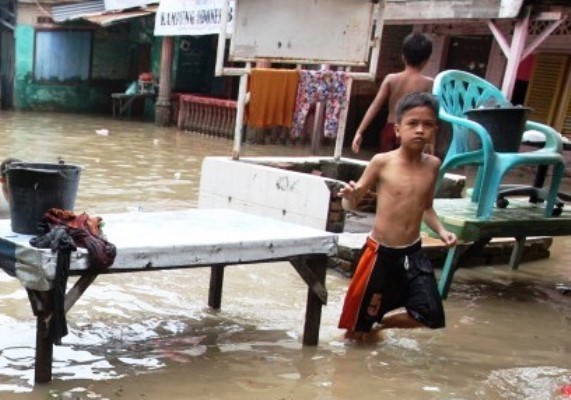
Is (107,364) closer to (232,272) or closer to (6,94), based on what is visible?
(232,272)

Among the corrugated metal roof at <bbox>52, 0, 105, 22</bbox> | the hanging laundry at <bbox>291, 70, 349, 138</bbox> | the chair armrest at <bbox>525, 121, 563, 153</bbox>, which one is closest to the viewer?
the chair armrest at <bbox>525, 121, 563, 153</bbox>

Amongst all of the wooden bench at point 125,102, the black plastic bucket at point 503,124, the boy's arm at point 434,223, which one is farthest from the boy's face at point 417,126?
the wooden bench at point 125,102

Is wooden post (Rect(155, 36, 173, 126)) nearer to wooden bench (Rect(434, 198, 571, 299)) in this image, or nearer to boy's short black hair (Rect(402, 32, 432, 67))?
boy's short black hair (Rect(402, 32, 432, 67))

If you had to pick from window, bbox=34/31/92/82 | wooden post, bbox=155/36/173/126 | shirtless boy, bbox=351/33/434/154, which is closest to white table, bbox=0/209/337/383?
shirtless boy, bbox=351/33/434/154

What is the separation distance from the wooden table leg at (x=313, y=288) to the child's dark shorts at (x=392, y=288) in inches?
6.5

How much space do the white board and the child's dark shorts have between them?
10.9ft

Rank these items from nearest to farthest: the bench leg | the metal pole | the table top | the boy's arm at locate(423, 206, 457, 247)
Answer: the table top → the boy's arm at locate(423, 206, 457, 247) → the bench leg → the metal pole

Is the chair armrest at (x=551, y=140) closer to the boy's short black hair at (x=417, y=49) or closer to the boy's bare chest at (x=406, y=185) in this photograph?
the boy's short black hair at (x=417, y=49)

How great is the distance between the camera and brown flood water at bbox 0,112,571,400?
3480 millimetres

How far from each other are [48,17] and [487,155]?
18.0m

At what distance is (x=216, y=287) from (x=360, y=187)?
1.32 meters

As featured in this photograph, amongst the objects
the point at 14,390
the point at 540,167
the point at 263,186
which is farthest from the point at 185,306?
the point at 540,167

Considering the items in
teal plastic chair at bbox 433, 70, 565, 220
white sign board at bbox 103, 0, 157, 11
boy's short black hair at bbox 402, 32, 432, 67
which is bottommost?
teal plastic chair at bbox 433, 70, 565, 220

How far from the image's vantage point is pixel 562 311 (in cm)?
537
